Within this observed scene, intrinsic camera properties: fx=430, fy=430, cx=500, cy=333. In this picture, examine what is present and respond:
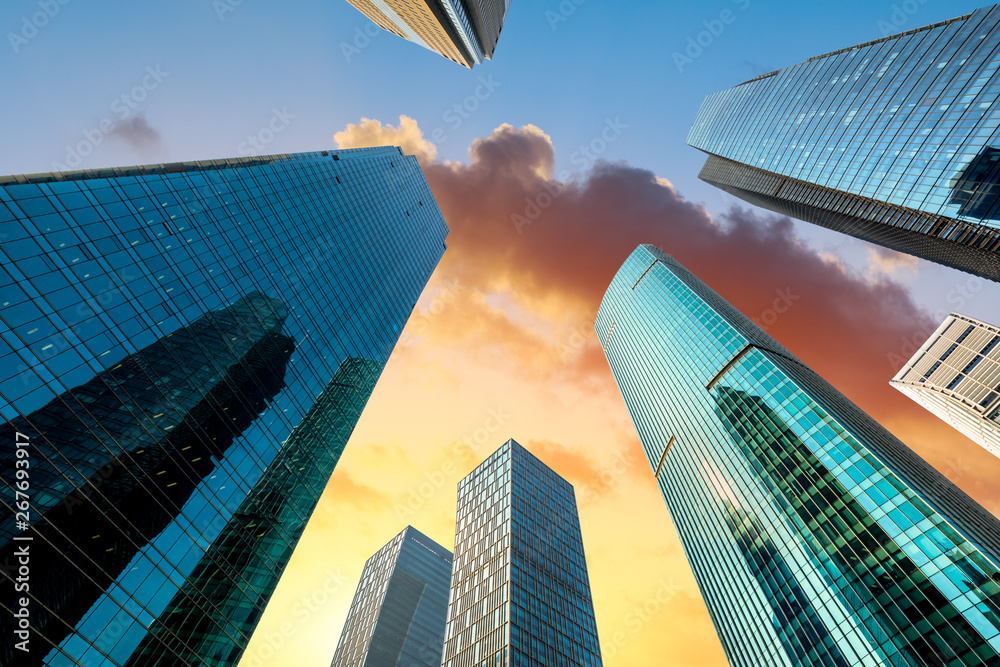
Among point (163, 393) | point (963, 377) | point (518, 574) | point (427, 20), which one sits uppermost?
point (427, 20)

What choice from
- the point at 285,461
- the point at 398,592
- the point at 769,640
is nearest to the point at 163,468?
the point at 285,461

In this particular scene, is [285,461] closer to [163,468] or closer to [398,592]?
[163,468]

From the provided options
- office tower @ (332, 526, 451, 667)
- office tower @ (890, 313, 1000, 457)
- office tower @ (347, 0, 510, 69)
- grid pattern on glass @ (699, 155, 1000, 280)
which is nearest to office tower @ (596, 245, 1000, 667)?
grid pattern on glass @ (699, 155, 1000, 280)

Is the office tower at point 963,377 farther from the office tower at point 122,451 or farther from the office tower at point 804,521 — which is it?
the office tower at point 122,451

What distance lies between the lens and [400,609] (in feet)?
440

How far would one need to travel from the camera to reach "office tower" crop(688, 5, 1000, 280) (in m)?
54.9

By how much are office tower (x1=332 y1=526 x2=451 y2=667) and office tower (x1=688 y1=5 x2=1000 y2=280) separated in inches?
6099

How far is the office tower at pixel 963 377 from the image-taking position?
128250 millimetres

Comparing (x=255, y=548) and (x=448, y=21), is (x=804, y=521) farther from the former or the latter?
(x=448, y=21)

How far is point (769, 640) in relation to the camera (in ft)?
211

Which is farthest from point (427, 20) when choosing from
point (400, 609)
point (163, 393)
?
point (400, 609)

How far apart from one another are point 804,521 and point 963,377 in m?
130

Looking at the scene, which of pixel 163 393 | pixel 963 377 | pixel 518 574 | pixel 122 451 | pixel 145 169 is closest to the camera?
pixel 122 451

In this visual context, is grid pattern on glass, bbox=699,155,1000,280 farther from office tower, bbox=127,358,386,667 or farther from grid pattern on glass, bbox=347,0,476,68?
grid pattern on glass, bbox=347,0,476,68
